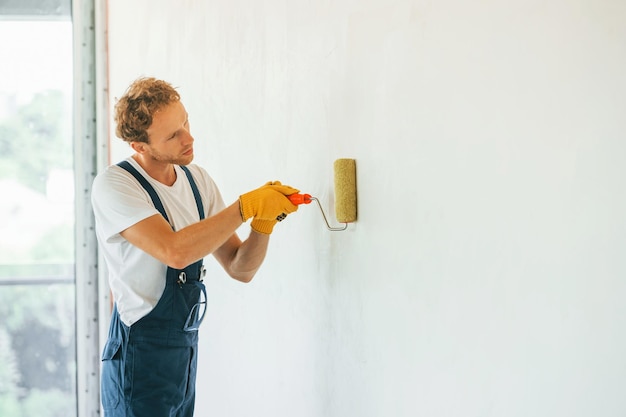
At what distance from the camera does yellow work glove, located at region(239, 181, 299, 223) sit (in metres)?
1.61

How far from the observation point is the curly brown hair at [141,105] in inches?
69.1

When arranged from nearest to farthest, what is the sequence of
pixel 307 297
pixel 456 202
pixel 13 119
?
pixel 456 202 → pixel 307 297 → pixel 13 119

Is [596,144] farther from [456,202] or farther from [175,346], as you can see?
[175,346]

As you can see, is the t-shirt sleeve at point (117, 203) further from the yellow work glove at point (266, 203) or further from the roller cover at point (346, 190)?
the roller cover at point (346, 190)

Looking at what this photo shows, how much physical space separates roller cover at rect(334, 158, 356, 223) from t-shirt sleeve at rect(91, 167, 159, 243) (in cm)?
40

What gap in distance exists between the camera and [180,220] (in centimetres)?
182

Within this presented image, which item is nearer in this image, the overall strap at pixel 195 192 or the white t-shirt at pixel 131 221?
the white t-shirt at pixel 131 221

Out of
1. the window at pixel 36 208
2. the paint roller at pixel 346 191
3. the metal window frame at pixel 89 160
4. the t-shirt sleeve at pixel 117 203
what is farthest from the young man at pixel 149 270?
the window at pixel 36 208

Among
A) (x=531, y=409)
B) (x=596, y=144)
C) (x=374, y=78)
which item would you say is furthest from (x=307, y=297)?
(x=596, y=144)

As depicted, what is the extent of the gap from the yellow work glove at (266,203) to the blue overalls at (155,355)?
0.86 feet

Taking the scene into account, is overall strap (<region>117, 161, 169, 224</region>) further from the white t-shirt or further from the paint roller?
the paint roller

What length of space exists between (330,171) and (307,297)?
0.32 meters

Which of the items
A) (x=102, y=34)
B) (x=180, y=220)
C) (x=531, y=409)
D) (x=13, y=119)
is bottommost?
(x=531, y=409)

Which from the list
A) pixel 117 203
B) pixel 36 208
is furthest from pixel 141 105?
pixel 36 208
